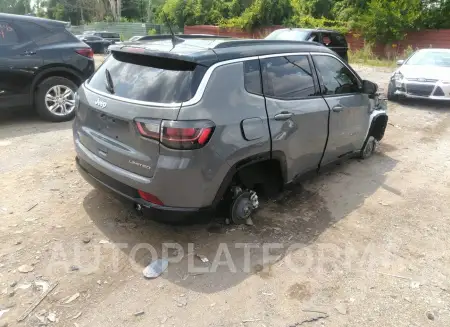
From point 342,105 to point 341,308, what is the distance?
241cm

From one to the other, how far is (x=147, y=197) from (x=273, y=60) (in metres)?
1.72

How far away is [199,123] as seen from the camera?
2.86 m

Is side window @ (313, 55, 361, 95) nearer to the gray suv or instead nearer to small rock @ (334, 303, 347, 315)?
the gray suv

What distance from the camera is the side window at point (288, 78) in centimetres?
351

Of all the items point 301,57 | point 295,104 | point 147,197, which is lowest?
point 147,197

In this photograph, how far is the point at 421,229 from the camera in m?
3.89

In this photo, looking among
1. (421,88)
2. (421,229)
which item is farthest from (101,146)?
(421,88)

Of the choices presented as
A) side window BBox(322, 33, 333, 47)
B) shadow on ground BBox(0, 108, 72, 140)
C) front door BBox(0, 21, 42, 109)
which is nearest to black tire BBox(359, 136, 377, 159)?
shadow on ground BBox(0, 108, 72, 140)

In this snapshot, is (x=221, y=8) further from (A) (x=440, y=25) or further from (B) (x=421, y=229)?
(B) (x=421, y=229)

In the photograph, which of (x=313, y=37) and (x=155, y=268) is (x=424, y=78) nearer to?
(x=313, y=37)

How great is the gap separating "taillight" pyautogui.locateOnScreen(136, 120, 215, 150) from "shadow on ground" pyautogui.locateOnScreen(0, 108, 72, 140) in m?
4.05

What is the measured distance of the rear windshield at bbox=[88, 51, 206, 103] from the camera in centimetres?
297

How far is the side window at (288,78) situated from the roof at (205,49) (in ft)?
0.35

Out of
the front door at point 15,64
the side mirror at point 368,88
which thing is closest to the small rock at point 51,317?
the side mirror at point 368,88
